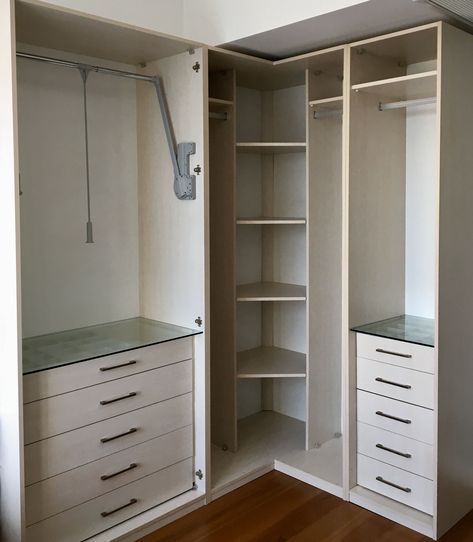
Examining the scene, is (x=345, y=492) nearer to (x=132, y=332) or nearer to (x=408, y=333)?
(x=408, y=333)

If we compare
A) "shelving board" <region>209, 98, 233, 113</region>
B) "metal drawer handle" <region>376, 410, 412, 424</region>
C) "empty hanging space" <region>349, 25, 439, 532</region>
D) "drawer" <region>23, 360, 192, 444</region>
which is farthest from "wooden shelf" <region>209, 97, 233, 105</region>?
"metal drawer handle" <region>376, 410, 412, 424</region>

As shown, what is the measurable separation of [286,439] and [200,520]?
34.9 inches

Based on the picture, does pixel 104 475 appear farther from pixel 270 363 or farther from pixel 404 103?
pixel 404 103

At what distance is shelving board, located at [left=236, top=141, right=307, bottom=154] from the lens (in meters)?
3.28

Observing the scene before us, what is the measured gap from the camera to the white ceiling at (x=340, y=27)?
2428 millimetres

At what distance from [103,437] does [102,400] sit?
0.53 ft

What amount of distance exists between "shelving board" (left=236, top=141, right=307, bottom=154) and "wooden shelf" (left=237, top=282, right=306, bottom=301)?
80cm

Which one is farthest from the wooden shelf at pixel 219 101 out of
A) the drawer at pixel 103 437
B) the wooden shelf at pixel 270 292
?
the drawer at pixel 103 437

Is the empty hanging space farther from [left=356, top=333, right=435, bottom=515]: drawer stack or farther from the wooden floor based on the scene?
the wooden floor

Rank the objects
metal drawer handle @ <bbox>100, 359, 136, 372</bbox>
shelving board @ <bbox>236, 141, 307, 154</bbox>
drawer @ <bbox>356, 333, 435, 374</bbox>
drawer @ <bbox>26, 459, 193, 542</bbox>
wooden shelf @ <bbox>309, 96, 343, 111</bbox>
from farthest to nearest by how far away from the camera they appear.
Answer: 1. shelving board @ <bbox>236, 141, 307, 154</bbox>
2. wooden shelf @ <bbox>309, 96, 343, 111</bbox>
3. drawer @ <bbox>356, 333, 435, 374</bbox>
4. metal drawer handle @ <bbox>100, 359, 136, 372</bbox>
5. drawer @ <bbox>26, 459, 193, 542</bbox>

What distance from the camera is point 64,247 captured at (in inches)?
116

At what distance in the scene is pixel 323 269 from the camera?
3.43m

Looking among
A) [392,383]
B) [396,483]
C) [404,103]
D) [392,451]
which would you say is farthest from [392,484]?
[404,103]

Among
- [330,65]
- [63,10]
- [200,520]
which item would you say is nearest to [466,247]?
[330,65]
